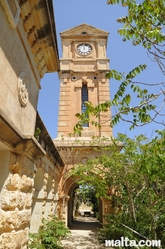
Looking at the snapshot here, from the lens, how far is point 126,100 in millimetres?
3129

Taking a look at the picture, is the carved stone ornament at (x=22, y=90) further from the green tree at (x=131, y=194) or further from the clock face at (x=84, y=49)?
the clock face at (x=84, y=49)

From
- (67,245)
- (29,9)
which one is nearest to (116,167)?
(67,245)

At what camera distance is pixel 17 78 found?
3.19 metres

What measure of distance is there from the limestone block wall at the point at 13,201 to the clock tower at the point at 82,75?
10.6 m

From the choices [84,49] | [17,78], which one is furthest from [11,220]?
[84,49]

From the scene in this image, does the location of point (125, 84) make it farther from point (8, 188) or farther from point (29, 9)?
point (8, 188)

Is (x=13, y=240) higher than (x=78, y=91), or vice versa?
(x=78, y=91)

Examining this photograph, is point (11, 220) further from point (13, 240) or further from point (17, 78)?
point (17, 78)

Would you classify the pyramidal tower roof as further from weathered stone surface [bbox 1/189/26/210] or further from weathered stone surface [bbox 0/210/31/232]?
weathered stone surface [bbox 0/210/31/232]

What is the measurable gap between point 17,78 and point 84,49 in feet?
52.2

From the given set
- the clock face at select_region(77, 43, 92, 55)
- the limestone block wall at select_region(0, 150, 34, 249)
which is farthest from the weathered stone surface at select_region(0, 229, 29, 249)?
the clock face at select_region(77, 43, 92, 55)

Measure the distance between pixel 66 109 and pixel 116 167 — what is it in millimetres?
7658

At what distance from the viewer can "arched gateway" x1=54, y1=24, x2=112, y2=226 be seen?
1201 centimetres

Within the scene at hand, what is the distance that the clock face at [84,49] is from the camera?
1753 cm
